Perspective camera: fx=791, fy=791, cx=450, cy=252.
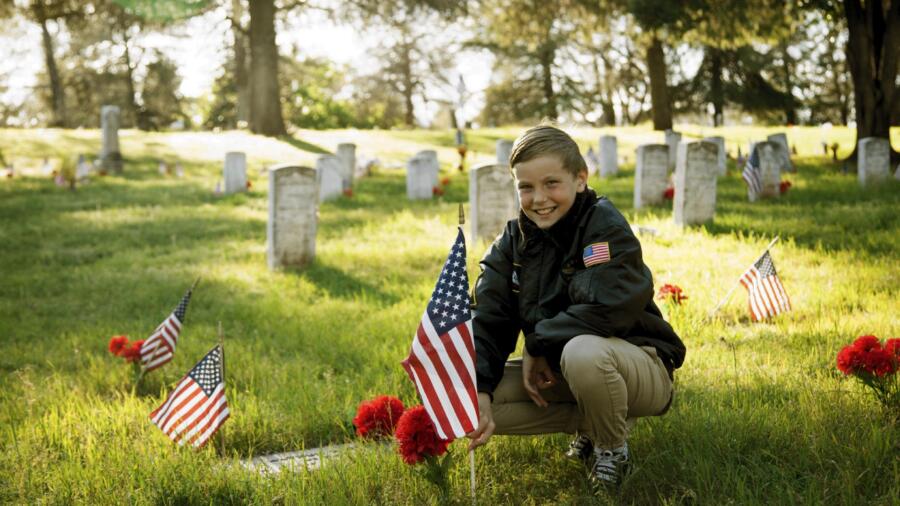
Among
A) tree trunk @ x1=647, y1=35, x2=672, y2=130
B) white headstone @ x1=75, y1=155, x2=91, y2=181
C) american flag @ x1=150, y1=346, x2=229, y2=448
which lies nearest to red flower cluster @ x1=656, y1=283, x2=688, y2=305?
american flag @ x1=150, y1=346, x2=229, y2=448

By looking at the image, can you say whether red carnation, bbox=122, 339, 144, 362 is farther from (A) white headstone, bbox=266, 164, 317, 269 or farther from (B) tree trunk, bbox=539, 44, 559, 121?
(B) tree trunk, bbox=539, 44, 559, 121

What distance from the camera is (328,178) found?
46.4 feet

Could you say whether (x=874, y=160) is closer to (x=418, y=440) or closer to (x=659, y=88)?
(x=418, y=440)

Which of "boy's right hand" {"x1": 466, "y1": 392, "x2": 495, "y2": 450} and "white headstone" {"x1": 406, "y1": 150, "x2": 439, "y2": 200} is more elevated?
"white headstone" {"x1": 406, "y1": 150, "x2": 439, "y2": 200}

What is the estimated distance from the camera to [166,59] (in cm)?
4156

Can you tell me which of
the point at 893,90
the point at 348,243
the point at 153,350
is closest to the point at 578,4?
the point at 893,90

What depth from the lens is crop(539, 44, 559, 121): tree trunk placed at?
140ft

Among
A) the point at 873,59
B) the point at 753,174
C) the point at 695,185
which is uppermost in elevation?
the point at 873,59

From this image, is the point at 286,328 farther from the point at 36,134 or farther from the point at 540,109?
the point at 540,109

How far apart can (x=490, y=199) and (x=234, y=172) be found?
27.4ft

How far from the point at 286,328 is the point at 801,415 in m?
4.09

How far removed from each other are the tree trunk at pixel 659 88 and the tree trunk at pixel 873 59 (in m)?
10.8

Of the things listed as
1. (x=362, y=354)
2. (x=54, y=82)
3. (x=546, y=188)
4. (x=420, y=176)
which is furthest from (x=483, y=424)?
(x=54, y=82)

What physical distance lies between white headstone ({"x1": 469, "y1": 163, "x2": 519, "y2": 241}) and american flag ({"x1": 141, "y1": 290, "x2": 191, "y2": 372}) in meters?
4.61
